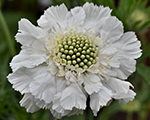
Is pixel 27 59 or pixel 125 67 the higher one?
pixel 27 59

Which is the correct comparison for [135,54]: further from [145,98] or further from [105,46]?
[145,98]

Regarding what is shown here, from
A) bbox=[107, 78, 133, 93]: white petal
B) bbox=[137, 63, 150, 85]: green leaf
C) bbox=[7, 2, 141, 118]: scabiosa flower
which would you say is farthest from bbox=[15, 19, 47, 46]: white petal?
bbox=[137, 63, 150, 85]: green leaf

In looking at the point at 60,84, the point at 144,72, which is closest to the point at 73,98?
the point at 60,84

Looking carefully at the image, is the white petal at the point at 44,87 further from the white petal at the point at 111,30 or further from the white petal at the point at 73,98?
the white petal at the point at 111,30

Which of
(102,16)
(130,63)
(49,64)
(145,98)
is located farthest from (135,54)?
(145,98)

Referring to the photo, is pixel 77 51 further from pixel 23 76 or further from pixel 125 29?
pixel 125 29

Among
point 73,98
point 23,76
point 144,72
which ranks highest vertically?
point 23,76

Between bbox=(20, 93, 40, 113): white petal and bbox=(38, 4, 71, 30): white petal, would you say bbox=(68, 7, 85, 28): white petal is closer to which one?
bbox=(38, 4, 71, 30): white petal
